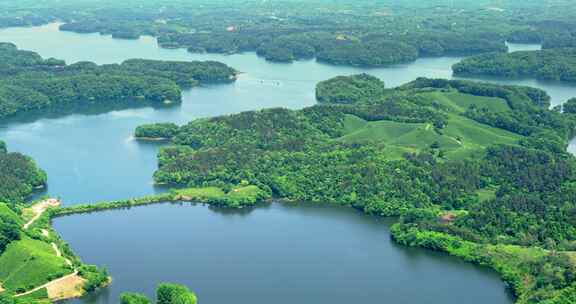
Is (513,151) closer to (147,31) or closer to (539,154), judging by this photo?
(539,154)

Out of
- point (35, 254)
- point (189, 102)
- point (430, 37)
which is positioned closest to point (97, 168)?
point (35, 254)

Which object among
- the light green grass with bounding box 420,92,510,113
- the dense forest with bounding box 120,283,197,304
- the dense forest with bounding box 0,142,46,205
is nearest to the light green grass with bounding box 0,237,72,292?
the dense forest with bounding box 120,283,197,304

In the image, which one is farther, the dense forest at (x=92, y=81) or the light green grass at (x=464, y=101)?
the dense forest at (x=92, y=81)

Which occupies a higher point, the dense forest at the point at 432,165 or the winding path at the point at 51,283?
the dense forest at the point at 432,165

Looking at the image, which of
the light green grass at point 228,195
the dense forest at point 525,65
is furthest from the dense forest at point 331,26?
the light green grass at point 228,195

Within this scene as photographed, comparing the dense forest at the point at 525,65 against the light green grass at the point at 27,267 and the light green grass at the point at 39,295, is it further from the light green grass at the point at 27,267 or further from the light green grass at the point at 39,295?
the light green grass at the point at 39,295

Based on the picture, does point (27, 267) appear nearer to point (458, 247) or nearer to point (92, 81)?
point (458, 247)

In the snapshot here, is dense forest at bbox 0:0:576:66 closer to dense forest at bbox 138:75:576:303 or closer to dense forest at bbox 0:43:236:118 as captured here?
dense forest at bbox 0:43:236:118
